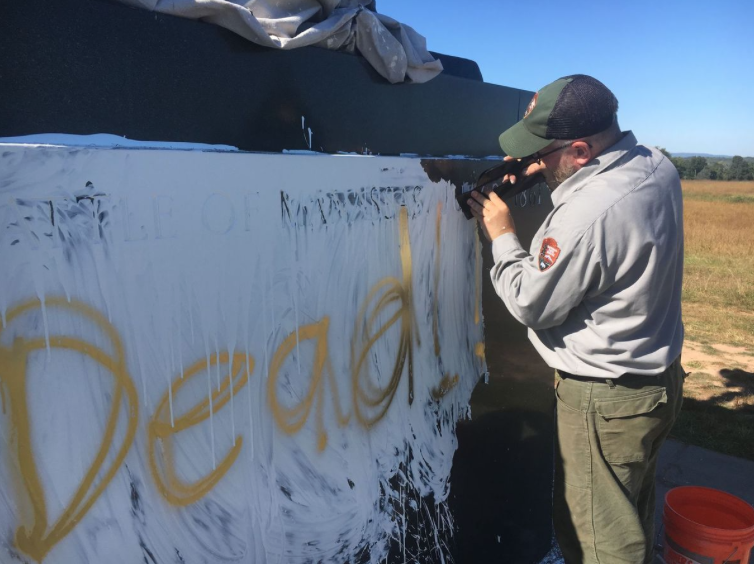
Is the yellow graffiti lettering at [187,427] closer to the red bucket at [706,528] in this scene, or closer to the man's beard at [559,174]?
the man's beard at [559,174]

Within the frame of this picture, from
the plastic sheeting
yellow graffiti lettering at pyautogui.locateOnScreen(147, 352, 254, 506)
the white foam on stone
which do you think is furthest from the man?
the white foam on stone

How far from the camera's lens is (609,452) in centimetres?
196

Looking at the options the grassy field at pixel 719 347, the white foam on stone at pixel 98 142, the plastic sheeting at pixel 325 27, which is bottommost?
the grassy field at pixel 719 347

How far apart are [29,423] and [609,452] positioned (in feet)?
5.59

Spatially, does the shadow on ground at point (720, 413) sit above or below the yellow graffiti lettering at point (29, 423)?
below

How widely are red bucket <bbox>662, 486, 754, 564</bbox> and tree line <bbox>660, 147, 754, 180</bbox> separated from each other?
5783 cm

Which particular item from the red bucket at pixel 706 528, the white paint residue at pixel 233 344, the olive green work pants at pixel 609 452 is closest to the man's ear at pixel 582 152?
the white paint residue at pixel 233 344

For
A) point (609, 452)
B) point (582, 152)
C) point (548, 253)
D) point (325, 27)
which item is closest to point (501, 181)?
point (582, 152)

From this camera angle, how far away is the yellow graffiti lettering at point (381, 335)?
1.76 metres

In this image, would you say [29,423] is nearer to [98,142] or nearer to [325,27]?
[98,142]

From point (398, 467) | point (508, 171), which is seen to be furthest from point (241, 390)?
point (508, 171)

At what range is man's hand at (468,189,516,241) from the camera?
196cm

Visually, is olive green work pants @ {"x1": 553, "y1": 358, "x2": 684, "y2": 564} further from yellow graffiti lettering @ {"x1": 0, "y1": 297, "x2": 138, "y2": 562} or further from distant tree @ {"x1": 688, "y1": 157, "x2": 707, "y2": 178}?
distant tree @ {"x1": 688, "y1": 157, "x2": 707, "y2": 178}

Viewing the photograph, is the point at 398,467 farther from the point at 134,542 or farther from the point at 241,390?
the point at 134,542
